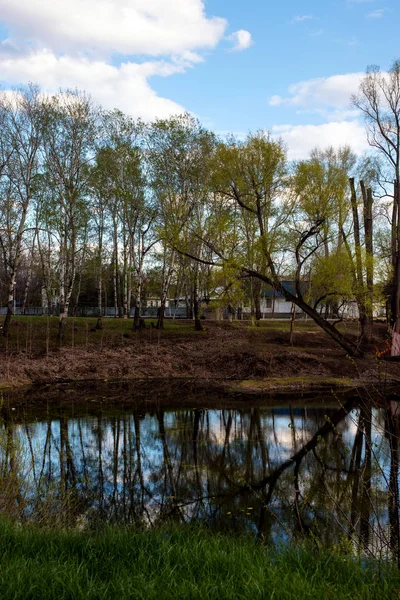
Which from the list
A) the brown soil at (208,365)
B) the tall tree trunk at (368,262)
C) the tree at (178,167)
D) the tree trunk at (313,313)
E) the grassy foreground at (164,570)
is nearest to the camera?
the grassy foreground at (164,570)

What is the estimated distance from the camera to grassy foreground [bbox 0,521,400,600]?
13.6 ft

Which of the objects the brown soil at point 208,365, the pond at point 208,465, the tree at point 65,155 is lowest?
the pond at point 208,465

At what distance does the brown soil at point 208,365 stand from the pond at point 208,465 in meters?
2.74

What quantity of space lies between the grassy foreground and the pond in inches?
24.2

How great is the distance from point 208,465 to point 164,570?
6.66m

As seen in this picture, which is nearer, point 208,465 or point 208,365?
point 208,465

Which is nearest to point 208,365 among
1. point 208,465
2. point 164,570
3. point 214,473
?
point 208,465

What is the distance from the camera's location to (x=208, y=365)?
2548 centimetres

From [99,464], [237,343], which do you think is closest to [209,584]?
[99,464]

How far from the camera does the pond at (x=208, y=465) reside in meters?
7.57

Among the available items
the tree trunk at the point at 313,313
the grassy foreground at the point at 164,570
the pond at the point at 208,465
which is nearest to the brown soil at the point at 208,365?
the tree trunk at the point at 313,313

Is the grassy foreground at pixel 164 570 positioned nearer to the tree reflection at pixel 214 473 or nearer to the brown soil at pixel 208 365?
the tree reflection at pixel 214 473

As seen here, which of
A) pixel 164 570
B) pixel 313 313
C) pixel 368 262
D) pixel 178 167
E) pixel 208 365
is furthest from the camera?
pixel 178 167

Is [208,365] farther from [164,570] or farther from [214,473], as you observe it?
[164,570]
